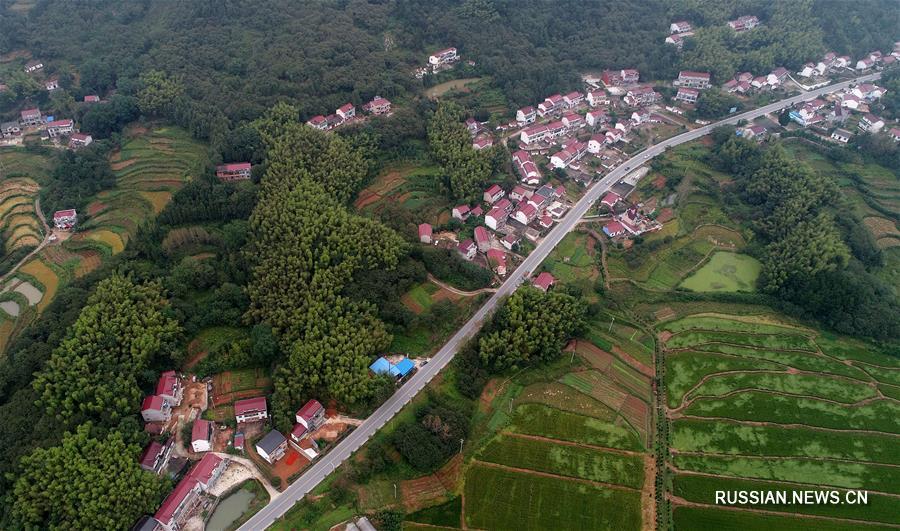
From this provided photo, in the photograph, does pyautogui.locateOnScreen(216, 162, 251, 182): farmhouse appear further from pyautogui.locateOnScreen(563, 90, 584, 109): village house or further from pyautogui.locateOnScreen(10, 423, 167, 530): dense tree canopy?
pyautogui.locateOnScreen(563, 90, 584, 109): village house

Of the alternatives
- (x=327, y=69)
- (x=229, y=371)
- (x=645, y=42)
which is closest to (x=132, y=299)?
(x=229, y=371)

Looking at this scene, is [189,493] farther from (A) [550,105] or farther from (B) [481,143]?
(A) [550,105]

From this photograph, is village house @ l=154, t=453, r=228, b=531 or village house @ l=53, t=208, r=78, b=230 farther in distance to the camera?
village house @ l=53, t=208, r=78, b=230

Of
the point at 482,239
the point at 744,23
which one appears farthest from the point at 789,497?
the point at 744,23

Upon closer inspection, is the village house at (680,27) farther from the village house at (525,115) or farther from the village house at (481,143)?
the village house at (481,143)

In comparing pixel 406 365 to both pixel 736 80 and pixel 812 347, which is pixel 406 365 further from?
pixel 736 80

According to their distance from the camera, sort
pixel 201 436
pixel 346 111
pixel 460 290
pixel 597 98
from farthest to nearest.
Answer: pixel 597 98 < pixel 346 111 < pixel 460 290 < pixel 201 436

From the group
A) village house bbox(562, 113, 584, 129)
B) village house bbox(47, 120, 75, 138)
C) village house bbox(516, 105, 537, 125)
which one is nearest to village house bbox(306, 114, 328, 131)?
village house bbox(516, 105, 537, 125)
